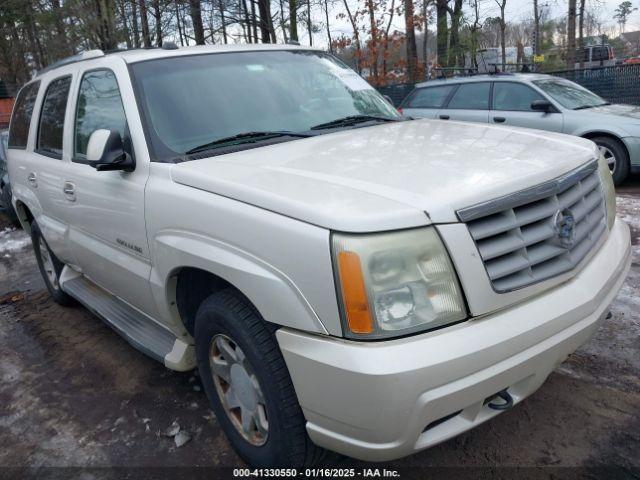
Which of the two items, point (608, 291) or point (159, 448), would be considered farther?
point (159, 448)

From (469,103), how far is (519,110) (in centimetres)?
85

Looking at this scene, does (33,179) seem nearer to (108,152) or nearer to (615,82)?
(108,152)

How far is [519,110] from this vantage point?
8266mm

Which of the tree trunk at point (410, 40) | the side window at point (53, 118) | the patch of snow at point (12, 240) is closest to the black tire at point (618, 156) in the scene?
the side window at point (53, 118)

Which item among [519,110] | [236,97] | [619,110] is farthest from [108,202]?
[619,110]

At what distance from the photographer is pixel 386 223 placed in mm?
1855

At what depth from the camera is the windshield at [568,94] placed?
26.5ft

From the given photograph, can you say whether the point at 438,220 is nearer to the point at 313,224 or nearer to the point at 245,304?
the point at 313,224

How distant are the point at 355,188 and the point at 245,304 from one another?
0.66m

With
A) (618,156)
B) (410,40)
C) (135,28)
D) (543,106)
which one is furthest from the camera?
(135,28)

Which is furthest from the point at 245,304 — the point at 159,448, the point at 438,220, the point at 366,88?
the point at 366,88

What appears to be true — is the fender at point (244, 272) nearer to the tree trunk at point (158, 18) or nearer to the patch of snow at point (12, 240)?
the patch of snow at point (12, 240)

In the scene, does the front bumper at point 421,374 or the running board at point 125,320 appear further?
the running board at point 125,320

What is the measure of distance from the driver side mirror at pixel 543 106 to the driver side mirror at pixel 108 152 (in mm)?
6705
